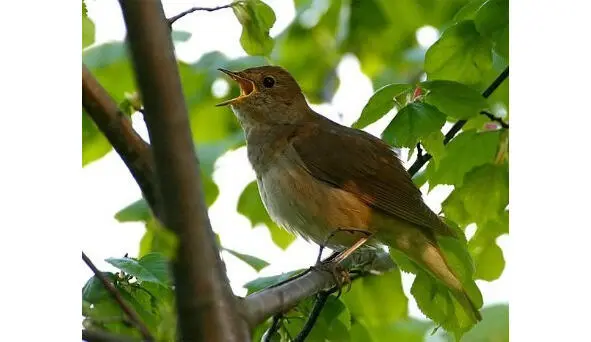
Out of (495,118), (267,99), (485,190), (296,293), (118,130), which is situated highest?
(267,99)

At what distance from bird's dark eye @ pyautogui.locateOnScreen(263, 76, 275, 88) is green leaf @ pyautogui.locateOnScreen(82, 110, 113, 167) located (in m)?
0.86

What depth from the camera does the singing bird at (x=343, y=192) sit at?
328 centimetres

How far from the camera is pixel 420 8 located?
17.9 feet

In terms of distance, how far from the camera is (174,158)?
1.50 metres

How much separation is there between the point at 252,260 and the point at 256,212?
112cm

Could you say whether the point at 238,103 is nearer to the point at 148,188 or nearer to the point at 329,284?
the point at 329,284

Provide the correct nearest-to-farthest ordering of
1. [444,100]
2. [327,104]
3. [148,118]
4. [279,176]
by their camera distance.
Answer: [148,118], [444,100], [279,176], [327,104]

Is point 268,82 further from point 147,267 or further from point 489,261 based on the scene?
point 147,267

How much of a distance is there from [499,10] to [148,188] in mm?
1340

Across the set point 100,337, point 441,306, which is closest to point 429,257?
point 441,306

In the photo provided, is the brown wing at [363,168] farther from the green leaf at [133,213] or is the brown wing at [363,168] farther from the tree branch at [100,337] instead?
the tree branch at [100,337]

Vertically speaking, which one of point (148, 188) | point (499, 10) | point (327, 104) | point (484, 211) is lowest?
point (148, 188)

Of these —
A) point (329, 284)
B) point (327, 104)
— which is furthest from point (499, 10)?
point (327, 104)

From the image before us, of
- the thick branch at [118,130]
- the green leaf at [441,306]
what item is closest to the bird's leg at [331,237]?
the green leaf at [441,306]
